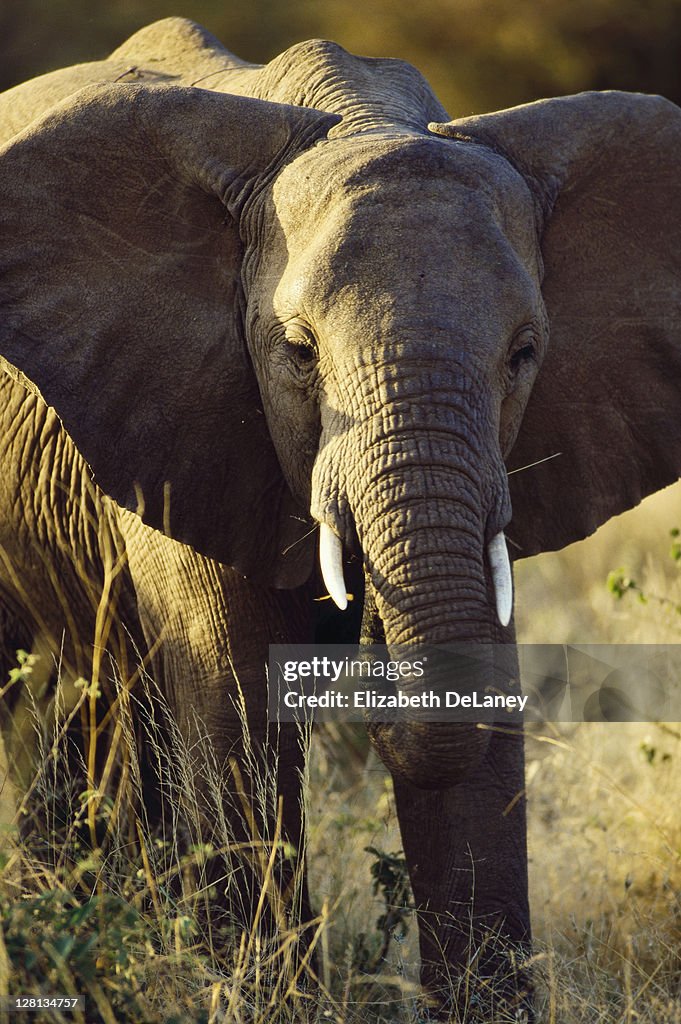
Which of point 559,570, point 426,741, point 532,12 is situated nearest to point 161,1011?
point 426,741

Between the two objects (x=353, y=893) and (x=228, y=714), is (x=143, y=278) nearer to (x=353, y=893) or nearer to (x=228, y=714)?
(x=228, y=714)

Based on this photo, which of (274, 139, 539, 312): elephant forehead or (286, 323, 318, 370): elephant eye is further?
(286, 323, 318, 370): elephant eye

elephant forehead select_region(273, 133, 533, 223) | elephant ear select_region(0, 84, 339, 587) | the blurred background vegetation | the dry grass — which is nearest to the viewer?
the dry grass

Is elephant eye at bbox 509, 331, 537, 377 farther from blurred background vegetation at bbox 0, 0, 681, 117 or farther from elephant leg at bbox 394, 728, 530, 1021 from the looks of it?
blurred background vegetation at bbox 0, 0, 681, 117

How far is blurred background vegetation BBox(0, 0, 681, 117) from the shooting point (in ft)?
34.5

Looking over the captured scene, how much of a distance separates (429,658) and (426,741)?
191 millimetres

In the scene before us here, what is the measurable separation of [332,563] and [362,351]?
1.61 ft

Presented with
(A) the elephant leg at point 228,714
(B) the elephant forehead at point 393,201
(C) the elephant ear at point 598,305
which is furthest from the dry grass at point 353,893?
(B) the elephant forehead at point 393,201

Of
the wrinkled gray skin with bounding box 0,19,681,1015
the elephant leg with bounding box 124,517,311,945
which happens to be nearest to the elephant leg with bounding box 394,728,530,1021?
the wrinkled gray skin with bounding box 0,19,681,1015

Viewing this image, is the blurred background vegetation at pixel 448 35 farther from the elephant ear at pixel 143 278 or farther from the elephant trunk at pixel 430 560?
the elephant trunk at pixel 430 560

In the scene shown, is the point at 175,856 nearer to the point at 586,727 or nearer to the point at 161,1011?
the point at 161,1011

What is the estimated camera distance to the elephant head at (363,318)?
3617 millimetres

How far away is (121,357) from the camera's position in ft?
13.8

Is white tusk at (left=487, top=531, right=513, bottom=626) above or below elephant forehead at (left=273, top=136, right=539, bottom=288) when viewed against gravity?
below
